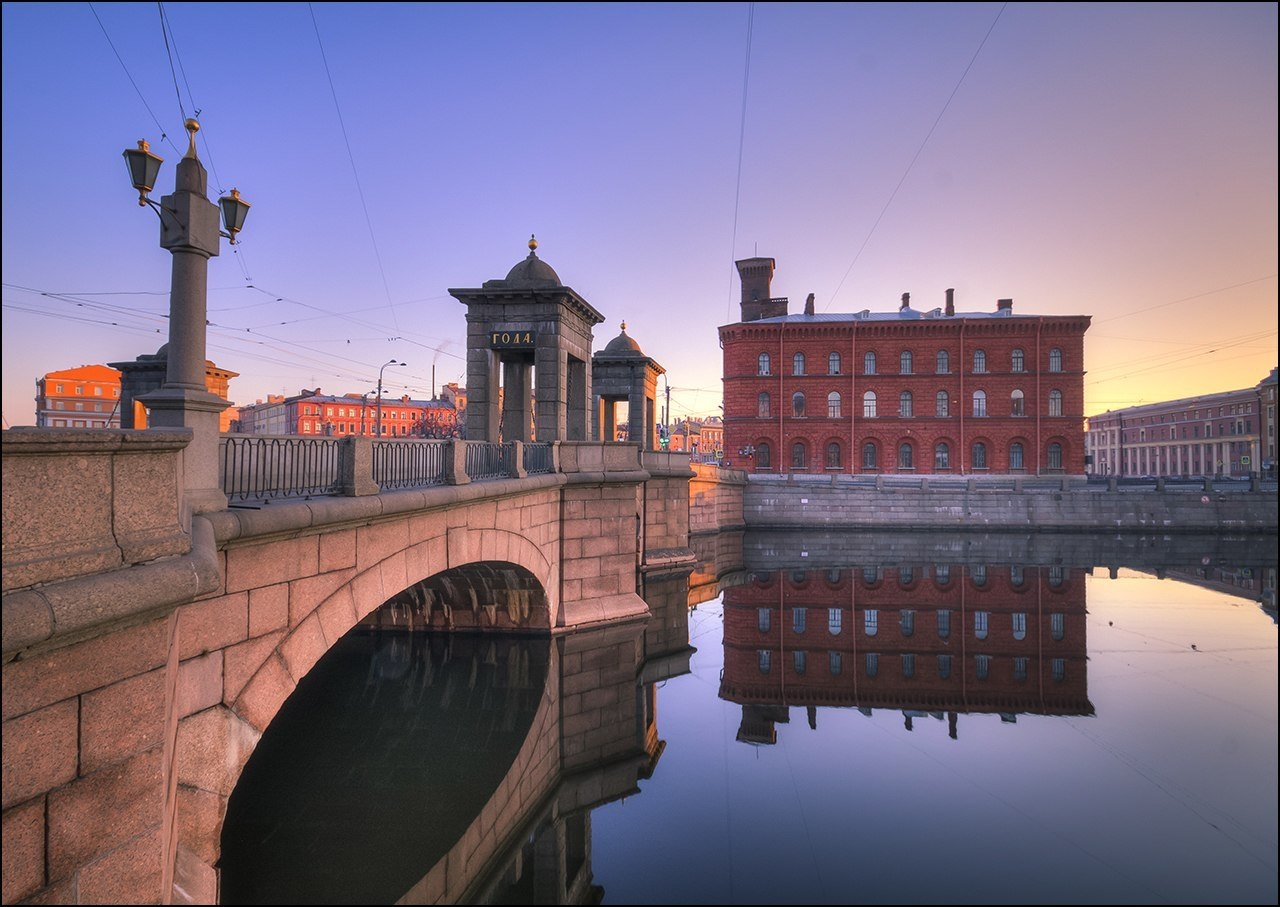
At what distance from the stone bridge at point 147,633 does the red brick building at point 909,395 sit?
120ft

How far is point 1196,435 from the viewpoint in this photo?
228 ft

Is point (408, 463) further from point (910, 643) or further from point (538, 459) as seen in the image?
point (910, 643)

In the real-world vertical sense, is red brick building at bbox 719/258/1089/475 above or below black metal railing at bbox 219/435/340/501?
above

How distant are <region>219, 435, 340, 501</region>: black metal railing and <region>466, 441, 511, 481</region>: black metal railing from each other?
3569mm

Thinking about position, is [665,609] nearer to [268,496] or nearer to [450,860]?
[450,860]

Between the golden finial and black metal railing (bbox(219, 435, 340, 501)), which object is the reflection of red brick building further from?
the golden finial

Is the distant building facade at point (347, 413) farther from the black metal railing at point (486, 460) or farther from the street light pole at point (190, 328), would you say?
the street light pole at point (190, 328)

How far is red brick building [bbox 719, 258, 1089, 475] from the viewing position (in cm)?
4241

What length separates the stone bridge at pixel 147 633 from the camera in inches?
124

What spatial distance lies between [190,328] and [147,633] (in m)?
2.43

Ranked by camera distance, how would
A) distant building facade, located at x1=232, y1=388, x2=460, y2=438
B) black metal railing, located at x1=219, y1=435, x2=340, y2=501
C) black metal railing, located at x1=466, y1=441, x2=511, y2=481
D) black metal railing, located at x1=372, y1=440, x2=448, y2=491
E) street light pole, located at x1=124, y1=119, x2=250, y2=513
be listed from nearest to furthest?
1. street light pole, located at x1=124, y1=119, x2=250, y2=513
2. black metal railing, located at x1=219, y1=435, x2=340, y2=501
3. black metal railing, located at x1=372, y1=440, x2=448, y2=491
4. black metal railing, located at x1=466, y1=441, x2=511, y2=481
5. distant building facade, located at x1=232, y1=388, x2=460, y2=438

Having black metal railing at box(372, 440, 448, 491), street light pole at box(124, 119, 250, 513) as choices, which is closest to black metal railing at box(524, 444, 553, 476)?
black metal railing at box(372, 440, 448, 491)

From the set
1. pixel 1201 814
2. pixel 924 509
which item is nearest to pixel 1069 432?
pixel 924 509

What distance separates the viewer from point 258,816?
7.57 metres
